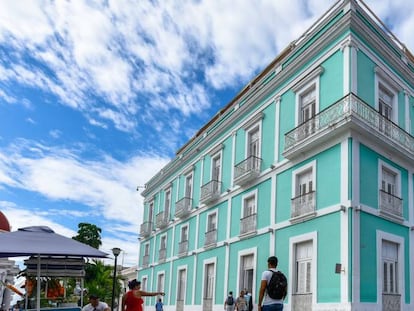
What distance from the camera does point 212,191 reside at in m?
20.7

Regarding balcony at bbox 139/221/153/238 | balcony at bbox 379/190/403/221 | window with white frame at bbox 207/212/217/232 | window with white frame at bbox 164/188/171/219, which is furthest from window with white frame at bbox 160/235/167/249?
balcony at bbox 379/190/403/221

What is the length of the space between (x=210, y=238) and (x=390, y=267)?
27.7 ft

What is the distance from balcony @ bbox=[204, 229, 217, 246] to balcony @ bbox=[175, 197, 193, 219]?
8.93 feet

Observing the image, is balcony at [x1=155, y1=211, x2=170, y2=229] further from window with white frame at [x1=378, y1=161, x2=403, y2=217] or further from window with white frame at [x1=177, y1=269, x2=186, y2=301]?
window with white frame at [x1=378, y1=161, x2=403, y2=217]

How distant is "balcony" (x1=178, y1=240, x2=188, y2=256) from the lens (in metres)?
23.0

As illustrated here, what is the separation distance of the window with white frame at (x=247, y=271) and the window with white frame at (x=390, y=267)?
492cm

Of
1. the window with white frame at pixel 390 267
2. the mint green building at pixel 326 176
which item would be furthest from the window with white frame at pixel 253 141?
the window with white frame at pixel 390 267

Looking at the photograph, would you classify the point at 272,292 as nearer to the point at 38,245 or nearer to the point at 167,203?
the point at 38,245

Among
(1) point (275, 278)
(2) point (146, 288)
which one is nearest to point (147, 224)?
(2) point (146, 288)

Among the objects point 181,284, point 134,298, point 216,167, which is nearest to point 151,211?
point 181,284

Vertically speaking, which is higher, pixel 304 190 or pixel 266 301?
pixel 304 190

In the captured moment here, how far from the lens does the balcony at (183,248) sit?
23.0m

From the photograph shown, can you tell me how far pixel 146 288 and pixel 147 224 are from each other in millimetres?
3851

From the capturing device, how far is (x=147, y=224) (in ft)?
97.3
